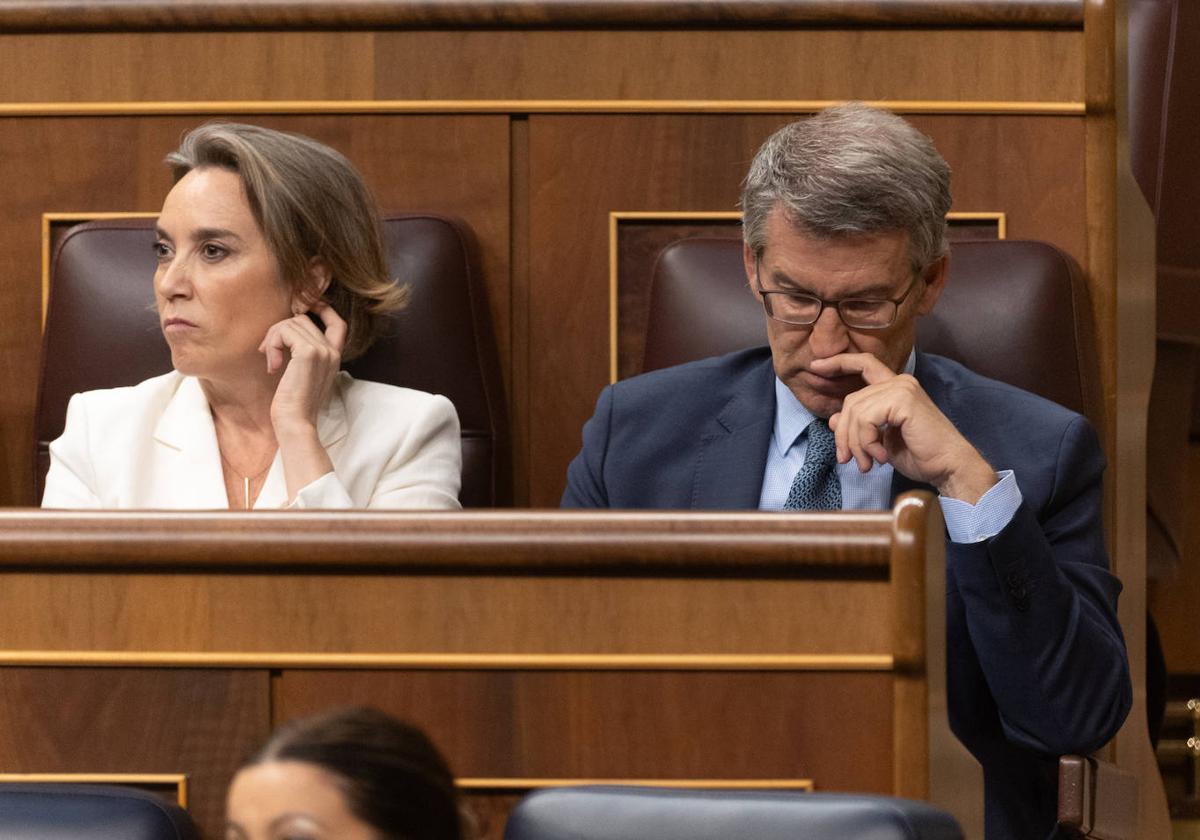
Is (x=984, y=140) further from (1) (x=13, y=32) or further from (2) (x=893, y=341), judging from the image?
(1) (x=13, y=32)

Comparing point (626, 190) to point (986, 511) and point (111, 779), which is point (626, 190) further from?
point (111, 779)

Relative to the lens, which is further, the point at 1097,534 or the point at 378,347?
the point at 378,347

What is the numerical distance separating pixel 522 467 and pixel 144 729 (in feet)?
1.48

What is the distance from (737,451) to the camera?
88 centimetres

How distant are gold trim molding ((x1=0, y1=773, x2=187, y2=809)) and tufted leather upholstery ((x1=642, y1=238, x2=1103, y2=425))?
0.41 m

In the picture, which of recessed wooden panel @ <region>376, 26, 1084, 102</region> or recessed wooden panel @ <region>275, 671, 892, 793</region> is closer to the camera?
recessed wooden panel @ <region>275, 671, 892, 793</region>

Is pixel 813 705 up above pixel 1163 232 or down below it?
below

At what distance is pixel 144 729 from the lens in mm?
661

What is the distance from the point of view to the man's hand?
77 cm

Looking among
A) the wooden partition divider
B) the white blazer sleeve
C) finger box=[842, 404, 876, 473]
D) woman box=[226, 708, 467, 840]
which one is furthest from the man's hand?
woman box=[226, 708, 467, 840]

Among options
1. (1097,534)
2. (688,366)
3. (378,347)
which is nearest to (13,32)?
(378,347)

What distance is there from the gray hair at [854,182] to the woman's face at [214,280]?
10.7 inches

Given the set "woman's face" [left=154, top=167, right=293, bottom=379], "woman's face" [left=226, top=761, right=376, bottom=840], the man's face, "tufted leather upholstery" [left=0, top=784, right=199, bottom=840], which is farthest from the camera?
"woman's face" [left=154, top=167, right=293, bottom=379]

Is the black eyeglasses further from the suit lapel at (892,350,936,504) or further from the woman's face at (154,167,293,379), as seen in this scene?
the woman's face at (154,167,293,379)
